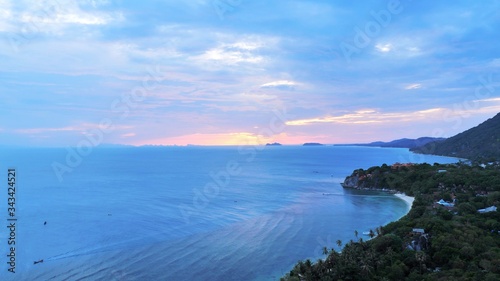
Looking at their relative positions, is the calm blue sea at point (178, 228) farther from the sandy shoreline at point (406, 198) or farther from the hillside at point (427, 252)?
the hillside at point (427, 252)

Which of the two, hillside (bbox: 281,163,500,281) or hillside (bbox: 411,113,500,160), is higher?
hillside (bbox: 411,113,500,160)

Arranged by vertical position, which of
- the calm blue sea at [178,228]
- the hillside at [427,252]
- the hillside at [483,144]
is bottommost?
the calm blue sea at [178,228]

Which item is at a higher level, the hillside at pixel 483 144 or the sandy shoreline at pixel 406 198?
the hillside at pixel 483 144

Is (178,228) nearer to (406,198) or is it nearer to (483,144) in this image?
(406,198)

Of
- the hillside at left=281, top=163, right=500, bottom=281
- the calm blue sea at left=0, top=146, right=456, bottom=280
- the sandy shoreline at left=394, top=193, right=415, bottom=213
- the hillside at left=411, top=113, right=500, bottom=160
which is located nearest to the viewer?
the hillside at left=281, top=163, right=500, bottom=281

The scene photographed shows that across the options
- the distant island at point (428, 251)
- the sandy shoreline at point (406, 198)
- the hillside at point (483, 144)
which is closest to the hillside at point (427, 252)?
the distant island at point (428, 251)

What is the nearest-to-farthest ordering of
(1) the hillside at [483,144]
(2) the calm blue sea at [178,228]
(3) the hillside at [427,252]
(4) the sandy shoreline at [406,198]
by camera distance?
1. (3) the hillside at [427,252]
2. (2) the calm blue sea at [178,228]
3. (4) the sandy shoreline at [406,198]
4. (1) the hillside at [483,144]

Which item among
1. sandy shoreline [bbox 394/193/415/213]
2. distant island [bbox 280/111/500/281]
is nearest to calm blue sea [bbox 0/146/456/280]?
sandy shoreline [bbox 394/193/415/213]

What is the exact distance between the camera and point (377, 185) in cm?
9550

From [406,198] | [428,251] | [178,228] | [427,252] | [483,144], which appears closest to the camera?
[427,252]

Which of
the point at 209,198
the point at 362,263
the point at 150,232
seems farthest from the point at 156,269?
the point at 209,198

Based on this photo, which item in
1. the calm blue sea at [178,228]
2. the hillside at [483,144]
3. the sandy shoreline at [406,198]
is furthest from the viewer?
the hillside at [483,144]

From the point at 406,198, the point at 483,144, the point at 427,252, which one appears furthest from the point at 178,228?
the point at 483,144

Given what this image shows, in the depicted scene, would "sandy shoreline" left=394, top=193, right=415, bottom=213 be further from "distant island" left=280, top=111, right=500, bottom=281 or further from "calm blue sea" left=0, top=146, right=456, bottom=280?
"distant island" left=280, top=111, right=500, bottom=281
